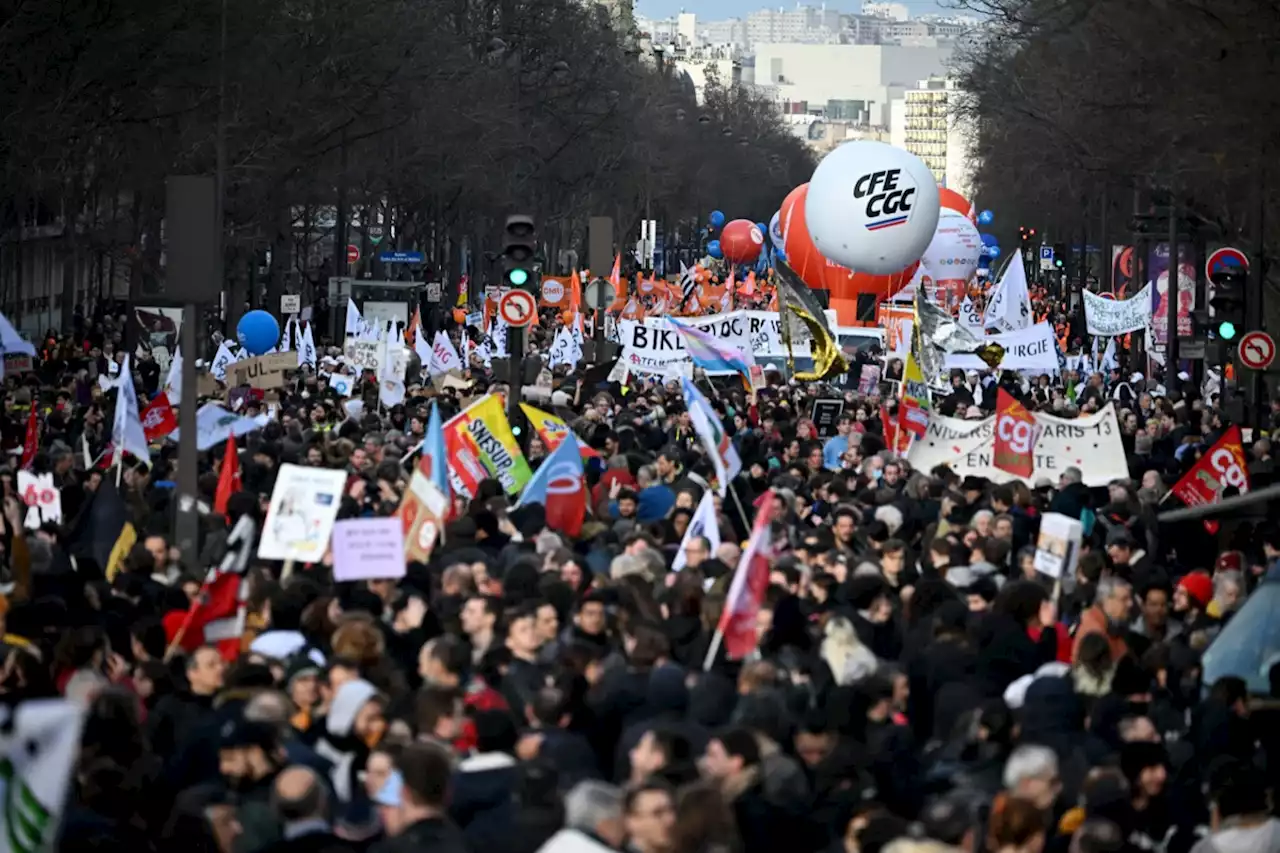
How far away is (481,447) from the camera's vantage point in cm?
2005

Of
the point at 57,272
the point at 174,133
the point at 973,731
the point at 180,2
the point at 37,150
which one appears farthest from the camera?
the point at 57,272

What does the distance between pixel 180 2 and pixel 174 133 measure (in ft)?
27.9

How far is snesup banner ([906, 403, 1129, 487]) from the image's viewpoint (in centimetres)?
2298

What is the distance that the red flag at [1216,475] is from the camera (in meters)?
20.9

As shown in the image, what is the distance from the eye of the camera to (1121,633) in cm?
1309

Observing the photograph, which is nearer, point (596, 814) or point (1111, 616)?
point (596, 814)

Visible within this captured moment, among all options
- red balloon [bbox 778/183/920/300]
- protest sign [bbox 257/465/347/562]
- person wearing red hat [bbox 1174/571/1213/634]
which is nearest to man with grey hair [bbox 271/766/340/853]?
protest sign [bbox 257/465/347/562]

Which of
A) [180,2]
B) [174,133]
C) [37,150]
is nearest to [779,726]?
[37,150]

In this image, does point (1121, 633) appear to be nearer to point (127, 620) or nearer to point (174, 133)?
point (127, 620)

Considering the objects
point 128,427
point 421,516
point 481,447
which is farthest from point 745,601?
point 128,427

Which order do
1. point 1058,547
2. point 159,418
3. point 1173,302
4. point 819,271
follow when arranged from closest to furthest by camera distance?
point 1058,547 < point 159,418 < point 1173,302 < point 819,271

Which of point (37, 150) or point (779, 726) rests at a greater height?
point (37, 150)

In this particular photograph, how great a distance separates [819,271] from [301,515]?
43539 mm

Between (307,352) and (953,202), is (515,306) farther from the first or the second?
(953,202)
